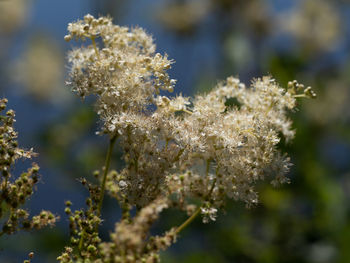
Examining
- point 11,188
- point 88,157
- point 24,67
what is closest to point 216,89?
point 11,188

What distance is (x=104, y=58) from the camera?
1.17 meters

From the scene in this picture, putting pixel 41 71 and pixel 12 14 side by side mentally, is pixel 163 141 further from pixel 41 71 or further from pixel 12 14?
pixel 41 71

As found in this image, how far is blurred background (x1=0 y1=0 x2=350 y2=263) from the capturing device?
3.73m

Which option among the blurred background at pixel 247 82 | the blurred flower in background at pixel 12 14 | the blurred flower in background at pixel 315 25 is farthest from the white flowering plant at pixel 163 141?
the blurred flower in background at pixel 315 25

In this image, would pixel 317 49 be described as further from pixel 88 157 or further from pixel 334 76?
pixel 88 157

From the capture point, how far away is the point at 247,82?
4.12 meters

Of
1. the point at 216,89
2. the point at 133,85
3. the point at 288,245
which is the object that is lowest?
the point at 133,85

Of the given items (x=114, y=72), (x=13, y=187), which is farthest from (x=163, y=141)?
(x=13, y=187)

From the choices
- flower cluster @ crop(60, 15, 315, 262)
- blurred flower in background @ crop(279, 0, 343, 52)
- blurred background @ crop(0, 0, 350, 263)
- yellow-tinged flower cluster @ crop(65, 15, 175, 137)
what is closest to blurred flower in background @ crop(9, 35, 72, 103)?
blurred background @ crop(0, 0, 350, 263)

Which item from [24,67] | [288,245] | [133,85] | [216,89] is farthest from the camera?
[24,67]

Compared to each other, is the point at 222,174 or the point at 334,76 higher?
the point at 334,76

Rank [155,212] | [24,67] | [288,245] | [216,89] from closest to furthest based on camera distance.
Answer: [155,212] → [216,89] → [288,245] → [24,67]

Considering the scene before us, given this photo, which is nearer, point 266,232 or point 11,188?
point 11,188

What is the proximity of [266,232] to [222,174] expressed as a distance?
306 cm
